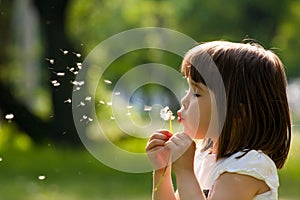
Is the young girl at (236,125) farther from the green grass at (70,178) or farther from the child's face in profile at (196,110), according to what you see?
the green grass at (70,178)

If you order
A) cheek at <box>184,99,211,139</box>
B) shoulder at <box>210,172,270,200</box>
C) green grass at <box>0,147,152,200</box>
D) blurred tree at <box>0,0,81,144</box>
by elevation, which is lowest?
green grass at <box>0,147,152,200</box>

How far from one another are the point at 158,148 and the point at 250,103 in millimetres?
244

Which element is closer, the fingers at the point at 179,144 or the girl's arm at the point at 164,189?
the fingers at the point at 179,144

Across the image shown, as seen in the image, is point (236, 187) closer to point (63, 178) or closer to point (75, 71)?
point (75, 71)

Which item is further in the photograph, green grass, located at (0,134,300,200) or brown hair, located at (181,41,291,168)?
green grass, located at (0,134,300,200)

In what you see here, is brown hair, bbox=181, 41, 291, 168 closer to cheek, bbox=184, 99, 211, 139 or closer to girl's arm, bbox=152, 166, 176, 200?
cheek, bbox=184, 99, 211, 139

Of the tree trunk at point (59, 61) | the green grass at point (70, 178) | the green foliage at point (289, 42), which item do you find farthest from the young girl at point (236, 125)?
the green foliage at point (289, 42)

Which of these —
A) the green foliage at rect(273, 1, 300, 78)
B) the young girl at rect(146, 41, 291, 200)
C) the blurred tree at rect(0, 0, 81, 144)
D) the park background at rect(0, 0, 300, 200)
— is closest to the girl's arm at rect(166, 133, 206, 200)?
the young girl at rect(146, 41, 291, 200)

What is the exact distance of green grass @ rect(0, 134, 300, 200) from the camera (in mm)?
6129

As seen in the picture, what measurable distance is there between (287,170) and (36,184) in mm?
2200

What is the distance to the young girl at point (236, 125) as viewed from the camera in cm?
219

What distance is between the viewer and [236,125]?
2.23 metres

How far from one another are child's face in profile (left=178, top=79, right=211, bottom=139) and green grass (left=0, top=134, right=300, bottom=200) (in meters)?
3.33

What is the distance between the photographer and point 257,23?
1315 cm
